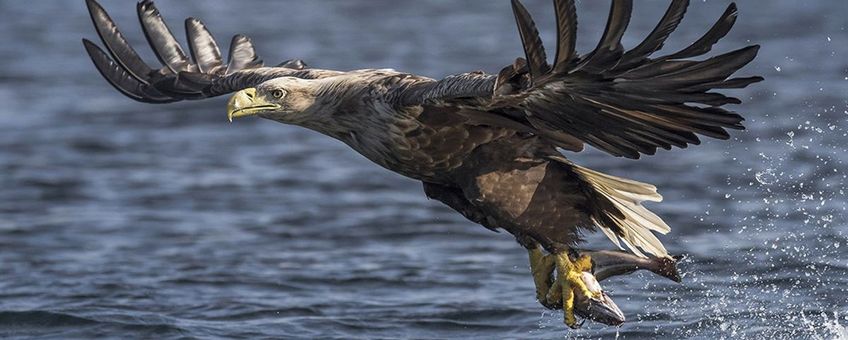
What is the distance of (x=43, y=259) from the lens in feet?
30.5

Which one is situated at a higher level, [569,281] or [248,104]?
[248,104]

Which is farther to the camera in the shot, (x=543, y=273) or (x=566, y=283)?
(x=543, y=273)

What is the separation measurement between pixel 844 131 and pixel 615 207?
5353 millimetres

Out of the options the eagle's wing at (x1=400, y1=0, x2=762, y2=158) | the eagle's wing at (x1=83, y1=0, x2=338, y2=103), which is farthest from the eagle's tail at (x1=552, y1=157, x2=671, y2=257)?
the eagle's wing at (x1=83, y1=0, x2=338, y2=103)

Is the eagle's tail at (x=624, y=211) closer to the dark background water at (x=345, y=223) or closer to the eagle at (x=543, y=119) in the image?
the eagle at (x=543, y=119)

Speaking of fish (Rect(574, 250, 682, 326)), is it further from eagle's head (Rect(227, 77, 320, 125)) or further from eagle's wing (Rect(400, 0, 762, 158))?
eagle's head (Rect(227, 77, 320, 125))

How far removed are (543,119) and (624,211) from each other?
0.94 m

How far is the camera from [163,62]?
791cm

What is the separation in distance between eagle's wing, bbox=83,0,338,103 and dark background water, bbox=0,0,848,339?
1086 millimetres

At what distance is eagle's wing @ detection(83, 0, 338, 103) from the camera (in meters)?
7.65

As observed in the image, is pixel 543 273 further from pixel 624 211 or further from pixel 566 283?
pixel 624 211

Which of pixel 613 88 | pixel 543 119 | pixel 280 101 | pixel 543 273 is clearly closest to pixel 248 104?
pixel 280 101

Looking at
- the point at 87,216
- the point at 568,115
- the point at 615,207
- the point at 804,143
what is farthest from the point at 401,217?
the point at 568,115

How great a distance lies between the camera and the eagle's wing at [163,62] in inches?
301
